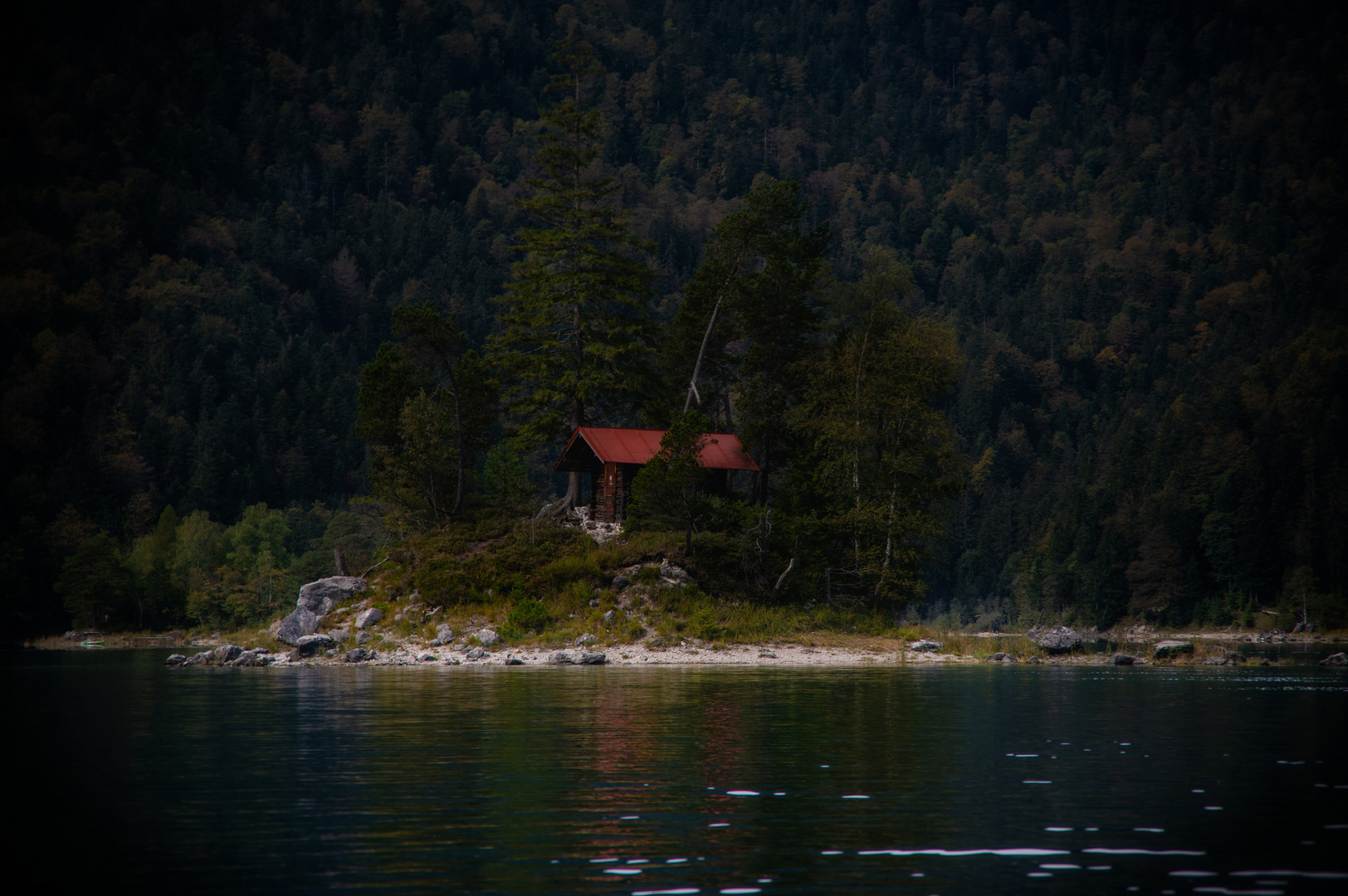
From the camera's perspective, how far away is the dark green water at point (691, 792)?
1336 centimetres

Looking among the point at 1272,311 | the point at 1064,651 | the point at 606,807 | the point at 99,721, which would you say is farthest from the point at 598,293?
the point at 1272,311

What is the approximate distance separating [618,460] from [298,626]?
697 inches

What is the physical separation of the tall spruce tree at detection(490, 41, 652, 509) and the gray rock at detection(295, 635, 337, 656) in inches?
574

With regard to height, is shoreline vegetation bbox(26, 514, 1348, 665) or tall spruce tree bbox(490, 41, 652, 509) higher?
tall spruce tree bbox(490, 41, 652, 509)

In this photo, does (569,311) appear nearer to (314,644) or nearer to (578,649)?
(578,649)

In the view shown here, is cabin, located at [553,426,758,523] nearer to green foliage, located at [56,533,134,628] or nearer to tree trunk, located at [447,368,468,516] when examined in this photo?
tree trunk, located at [447,368,468,516]

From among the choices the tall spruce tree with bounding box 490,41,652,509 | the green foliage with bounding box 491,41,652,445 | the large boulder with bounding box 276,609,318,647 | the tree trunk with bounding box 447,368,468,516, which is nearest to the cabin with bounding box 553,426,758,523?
the tall spruce tree with bounding box 490,41,652,509

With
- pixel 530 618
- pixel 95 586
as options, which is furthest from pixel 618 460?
pixel 95 586

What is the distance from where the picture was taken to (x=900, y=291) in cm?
6291

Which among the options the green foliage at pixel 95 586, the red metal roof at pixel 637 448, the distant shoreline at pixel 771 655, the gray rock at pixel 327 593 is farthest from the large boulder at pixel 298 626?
the green foliage at pixel 95 586

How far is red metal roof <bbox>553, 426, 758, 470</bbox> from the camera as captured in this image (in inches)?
2442

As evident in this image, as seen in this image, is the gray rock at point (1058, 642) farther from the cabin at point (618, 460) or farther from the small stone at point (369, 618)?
the small stone at point (369, 618)

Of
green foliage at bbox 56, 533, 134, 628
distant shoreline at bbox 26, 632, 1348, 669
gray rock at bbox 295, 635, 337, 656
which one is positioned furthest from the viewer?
green foliage at bbox 56, 533, 134, 628

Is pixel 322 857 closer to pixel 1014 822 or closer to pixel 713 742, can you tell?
pixel 1014 822
